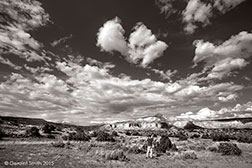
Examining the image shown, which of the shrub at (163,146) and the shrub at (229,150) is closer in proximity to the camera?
the shrub at (229,150)

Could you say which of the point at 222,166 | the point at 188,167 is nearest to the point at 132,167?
the point at 188,167

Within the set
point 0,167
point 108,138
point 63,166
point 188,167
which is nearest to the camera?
point 0,167

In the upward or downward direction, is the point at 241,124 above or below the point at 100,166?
above

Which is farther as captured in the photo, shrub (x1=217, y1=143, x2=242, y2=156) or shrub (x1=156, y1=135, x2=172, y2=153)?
shrub (x1=156, y1=135, x2=172, y2=153)

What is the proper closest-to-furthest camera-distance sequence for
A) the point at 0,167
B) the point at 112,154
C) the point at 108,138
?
the point at 0,167, the point at 112,154, the point at 108,138

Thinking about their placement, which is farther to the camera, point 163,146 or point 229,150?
point 163,146

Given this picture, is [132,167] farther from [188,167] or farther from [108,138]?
[108,138]

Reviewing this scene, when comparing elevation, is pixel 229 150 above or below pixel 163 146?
below

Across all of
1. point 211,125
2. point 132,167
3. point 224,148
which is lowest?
point 132,167

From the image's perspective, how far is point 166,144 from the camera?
22547 mm

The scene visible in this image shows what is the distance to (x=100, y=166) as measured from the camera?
44.5 feet

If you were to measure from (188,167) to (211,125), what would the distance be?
210 m

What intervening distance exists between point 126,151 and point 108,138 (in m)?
12.9

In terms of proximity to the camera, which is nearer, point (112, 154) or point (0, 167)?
point (0, 167)
